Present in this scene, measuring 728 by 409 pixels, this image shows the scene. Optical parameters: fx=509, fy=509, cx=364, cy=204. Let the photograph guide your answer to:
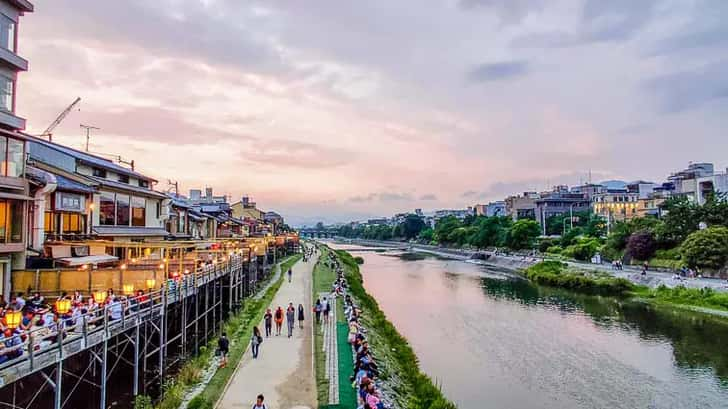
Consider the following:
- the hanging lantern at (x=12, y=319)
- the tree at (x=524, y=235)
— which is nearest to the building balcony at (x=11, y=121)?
the hanging lantern at (x=12, y=319)

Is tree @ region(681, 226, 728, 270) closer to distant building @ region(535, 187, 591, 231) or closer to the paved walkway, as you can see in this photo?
the paved walkway

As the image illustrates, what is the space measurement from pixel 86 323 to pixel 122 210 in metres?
21.0

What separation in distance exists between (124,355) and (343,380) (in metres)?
10.7

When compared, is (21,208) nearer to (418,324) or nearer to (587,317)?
(418,324)

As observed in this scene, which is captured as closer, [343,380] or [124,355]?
[343,380]

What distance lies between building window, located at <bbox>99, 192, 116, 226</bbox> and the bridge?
24.5ft

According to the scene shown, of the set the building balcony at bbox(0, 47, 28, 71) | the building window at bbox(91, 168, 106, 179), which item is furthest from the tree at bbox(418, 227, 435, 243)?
the building balcony at bbox(0, 47, 28, 71)

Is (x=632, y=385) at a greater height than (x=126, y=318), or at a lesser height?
lesser

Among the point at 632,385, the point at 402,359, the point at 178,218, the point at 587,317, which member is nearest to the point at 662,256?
the point at 587,317

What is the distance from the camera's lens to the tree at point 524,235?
323 ft

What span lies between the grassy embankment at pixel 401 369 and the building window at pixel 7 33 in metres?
20.0

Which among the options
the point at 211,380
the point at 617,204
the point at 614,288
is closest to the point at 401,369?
the point at 211,380

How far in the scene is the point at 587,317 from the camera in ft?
129

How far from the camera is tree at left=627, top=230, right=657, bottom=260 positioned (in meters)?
59.9
